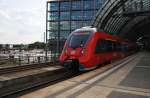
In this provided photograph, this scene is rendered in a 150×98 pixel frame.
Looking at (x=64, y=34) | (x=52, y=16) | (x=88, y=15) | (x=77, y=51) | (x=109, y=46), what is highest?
(x=52, y=16)

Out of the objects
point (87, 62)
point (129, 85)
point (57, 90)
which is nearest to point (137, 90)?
point (129, 85)

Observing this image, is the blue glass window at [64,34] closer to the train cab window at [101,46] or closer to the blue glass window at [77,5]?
the blue glass window at [77,5]

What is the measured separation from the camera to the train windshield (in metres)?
15.5

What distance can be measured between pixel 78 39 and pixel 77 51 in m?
1.05

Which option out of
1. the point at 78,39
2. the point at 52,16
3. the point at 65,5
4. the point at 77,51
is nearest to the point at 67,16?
the point at 65,5

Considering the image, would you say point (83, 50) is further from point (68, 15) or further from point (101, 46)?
point (68, 15)

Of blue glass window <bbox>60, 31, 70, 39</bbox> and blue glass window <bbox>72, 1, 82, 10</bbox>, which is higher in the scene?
blue glass window <bbox>72, 1, 82, 10</bbox>

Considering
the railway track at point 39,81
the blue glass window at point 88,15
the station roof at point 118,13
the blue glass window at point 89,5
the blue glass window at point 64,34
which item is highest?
the blue glass window at point 89,5

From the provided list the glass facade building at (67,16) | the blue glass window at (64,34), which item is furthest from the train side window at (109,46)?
the blue glass window at (64,34)

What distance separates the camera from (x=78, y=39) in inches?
623

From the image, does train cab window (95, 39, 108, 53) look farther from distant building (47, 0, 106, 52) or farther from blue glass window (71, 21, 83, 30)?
blue glass window (71, 21, 83, 30)

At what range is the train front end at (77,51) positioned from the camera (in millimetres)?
14891

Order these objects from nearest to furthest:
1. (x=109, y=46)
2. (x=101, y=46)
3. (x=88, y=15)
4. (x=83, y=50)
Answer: (x=83, y=50) < (x=101, y=46) < (x=109, y=46) < (x=88, y=15)

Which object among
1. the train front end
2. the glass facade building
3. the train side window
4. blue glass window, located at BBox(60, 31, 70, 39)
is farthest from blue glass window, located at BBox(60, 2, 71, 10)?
the train front end
